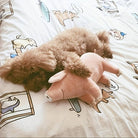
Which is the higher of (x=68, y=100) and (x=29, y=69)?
(x=29, y=69)

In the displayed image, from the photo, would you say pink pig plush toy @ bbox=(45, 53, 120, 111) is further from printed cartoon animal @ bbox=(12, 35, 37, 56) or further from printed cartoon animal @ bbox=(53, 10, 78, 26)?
printed cartoon animal @ bbox=(53, 10, 78, 26)

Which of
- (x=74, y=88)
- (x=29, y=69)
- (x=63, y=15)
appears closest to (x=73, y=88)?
(x=74, y=88)

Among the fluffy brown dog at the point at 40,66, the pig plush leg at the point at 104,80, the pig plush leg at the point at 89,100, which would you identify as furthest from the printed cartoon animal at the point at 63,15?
the pig plush leg at the point at 89,100

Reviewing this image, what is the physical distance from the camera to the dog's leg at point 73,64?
2.47ft

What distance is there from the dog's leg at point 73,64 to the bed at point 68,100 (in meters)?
0.14

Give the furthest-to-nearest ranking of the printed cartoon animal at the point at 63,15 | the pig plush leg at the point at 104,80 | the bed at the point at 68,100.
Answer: the printed cartoon animal at the point at 63,15 → the pig plush leg at the point at 104,80 → the bed at the point at 68,100

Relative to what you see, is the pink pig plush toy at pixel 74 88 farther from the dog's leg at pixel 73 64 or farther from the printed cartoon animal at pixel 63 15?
the printed cartoon animal at pixel 63 15

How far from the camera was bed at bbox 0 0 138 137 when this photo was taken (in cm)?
70

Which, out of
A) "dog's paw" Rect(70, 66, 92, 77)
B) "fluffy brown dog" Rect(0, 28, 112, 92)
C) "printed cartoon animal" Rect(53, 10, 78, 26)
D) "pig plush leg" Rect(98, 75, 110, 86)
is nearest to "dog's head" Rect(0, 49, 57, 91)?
"fluffy brown dog" Rect(0, 28, 112, 92)

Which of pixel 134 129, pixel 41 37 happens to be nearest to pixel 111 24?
pixel 41 37

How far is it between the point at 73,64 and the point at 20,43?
38cm

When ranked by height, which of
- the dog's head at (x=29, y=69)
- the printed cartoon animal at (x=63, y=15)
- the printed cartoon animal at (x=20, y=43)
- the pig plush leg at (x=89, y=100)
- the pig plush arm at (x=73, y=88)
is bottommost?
the pig plush leg at (x=89, y=100)

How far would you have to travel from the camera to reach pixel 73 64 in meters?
0.78

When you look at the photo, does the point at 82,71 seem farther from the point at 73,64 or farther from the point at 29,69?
the point at 29,69
